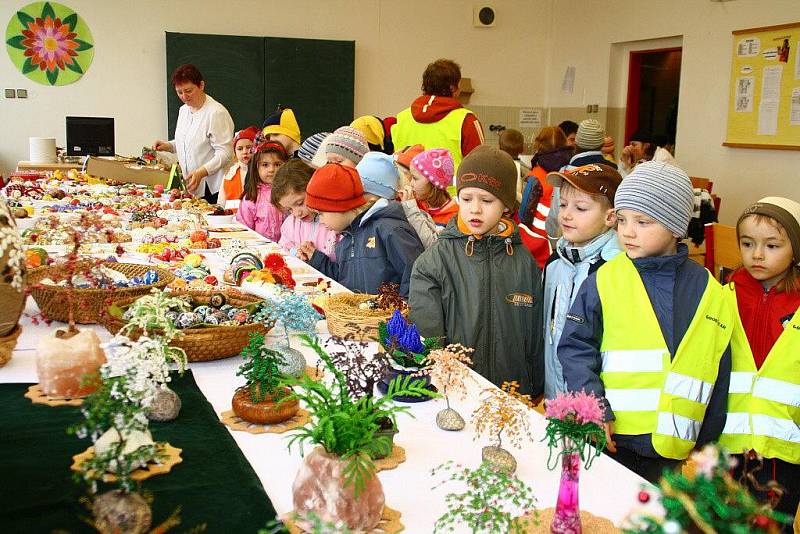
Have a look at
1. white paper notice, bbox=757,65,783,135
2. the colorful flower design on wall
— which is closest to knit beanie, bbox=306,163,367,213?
white paper notice, bbox=757,65,783,135

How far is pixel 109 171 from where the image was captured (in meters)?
6.59

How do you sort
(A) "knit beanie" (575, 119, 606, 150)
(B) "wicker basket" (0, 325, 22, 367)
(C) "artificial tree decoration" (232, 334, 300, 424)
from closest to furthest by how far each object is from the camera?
(C) "artificial tree decoration" (232, 334, 300, 424), (B) "wicker basket" (0, 325, 22, 367), (A) "knit beanie" (575, 119, 606, 150)

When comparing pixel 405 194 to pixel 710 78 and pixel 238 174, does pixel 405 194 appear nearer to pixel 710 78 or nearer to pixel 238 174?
pixel 238 174

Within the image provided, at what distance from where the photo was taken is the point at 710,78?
23.9ft

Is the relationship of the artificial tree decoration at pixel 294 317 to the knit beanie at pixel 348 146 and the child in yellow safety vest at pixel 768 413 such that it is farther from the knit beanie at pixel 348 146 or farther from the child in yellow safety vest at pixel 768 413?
the knit beanie at pixel 348 146

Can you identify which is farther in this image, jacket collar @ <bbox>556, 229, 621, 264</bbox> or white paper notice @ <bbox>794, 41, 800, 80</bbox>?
white paper notice @ <bbox>794, 41, 800, 80</bbox>

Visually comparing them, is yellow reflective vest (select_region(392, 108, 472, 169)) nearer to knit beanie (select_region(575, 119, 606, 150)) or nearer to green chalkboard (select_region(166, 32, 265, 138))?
knit beanie (select_region(575, 119, 606, 150))

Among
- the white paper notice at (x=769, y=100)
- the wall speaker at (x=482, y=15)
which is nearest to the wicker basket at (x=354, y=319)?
the white paper notice at (x=769, y=100)

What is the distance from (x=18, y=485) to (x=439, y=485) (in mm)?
686

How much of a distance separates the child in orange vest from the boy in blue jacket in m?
2.21

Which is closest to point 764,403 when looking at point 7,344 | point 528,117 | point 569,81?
point 7,344

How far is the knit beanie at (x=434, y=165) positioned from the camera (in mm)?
3674

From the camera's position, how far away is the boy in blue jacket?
126 inches

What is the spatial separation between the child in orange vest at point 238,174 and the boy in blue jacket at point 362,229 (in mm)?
2211
